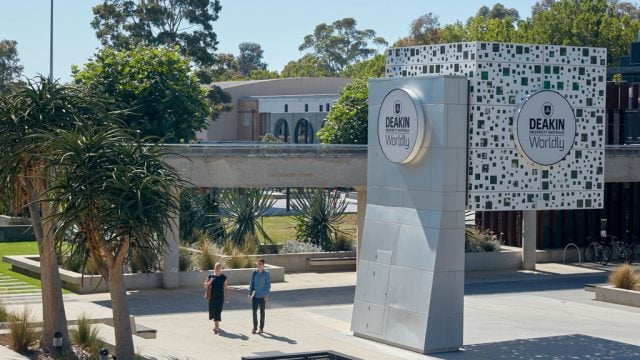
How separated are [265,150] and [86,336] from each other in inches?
418

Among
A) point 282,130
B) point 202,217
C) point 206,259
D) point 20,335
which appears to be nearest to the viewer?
point 20,335

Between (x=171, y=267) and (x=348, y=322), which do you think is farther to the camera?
(x=171, y=267)

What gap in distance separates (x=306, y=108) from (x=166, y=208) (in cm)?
5948

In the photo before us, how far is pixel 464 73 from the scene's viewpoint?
21703 millimetres

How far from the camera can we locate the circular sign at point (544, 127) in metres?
22.0

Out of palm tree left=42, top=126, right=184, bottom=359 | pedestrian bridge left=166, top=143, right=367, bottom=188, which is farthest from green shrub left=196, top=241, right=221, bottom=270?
palm tree left=42, top=126, right=184, bottom=359

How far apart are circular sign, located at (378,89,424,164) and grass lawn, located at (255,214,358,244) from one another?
18.9m

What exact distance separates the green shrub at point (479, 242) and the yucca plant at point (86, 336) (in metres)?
16.6

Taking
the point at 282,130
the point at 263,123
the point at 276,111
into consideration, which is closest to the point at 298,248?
the point at 276,111

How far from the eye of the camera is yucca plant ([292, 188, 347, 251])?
3550 centimetres

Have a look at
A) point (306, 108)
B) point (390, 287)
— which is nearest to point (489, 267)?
point (390, 287)

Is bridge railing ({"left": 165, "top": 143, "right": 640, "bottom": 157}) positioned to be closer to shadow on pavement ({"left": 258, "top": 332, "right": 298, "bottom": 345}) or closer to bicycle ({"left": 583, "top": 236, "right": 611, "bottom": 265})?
shadow on pavement ({"left": 258, "top": 332, "right": 298, "bottom": 345})

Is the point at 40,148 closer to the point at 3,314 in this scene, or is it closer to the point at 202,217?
the point at 3,314

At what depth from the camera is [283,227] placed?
157ft
